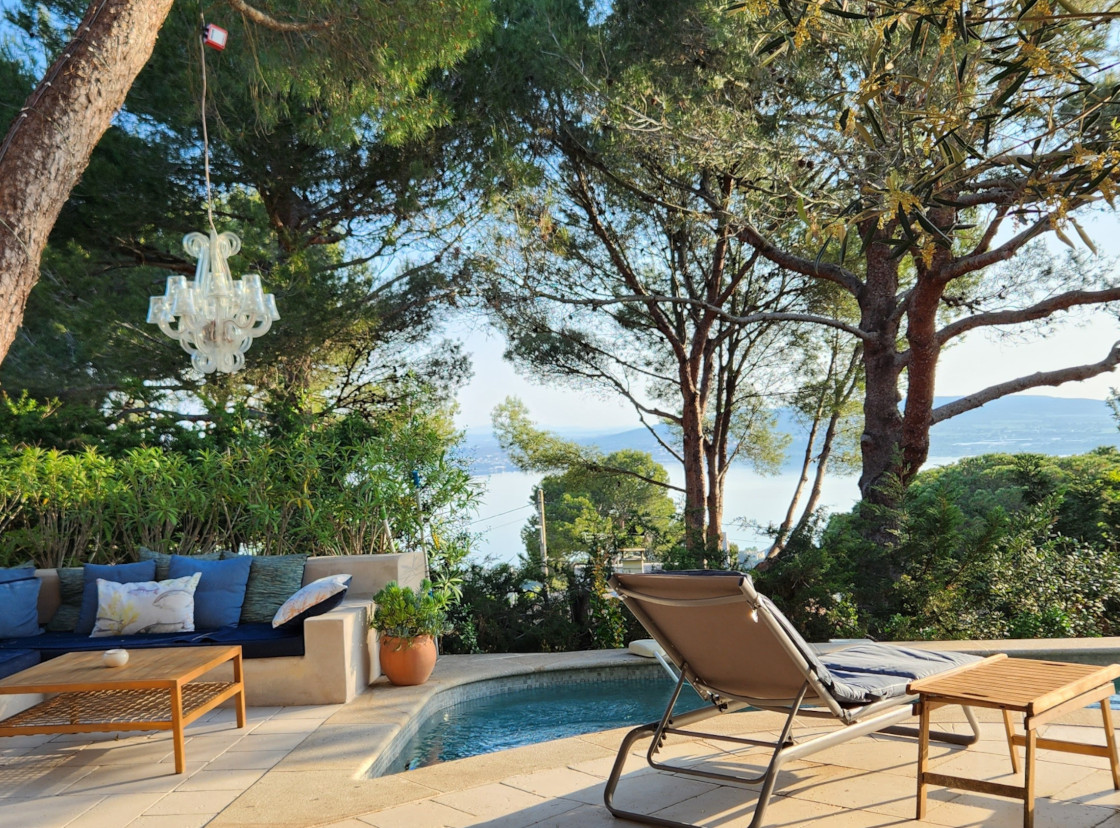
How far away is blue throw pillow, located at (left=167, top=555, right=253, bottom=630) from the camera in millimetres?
5246

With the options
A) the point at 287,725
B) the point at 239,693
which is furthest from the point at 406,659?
the point at 239,693

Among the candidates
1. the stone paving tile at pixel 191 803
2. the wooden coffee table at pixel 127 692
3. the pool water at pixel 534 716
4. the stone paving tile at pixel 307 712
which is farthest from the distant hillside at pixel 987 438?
the stone paving tile at pixel 191 803

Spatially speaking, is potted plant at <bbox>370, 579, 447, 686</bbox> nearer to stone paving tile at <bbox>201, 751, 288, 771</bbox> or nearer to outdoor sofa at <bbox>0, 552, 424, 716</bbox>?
outdoor sofa at <bbox>0, 552, 424, 716</bbox>

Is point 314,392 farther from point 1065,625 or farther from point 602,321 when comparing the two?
point 1065,625

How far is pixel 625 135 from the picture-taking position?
8.44 metres

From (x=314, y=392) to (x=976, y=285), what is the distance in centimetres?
746

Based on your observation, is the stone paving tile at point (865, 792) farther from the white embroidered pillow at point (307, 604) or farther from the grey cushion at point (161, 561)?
the grey cushion at point (161, 561)

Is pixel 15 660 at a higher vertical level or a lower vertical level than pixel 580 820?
higher

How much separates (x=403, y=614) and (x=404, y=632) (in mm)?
111

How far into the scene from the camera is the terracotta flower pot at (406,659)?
5227 mm

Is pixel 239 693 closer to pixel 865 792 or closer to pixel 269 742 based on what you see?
pixel 269 742

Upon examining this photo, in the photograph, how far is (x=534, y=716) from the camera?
5.09 meters

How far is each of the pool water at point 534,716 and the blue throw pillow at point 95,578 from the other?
1.92 meters

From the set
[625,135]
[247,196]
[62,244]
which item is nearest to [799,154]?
[625,135]
